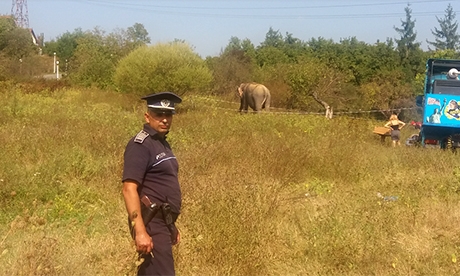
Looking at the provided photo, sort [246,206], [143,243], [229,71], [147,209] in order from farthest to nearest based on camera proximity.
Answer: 1. [229,71]
2. [246,206]
3. [147,209]
4. [143,243]

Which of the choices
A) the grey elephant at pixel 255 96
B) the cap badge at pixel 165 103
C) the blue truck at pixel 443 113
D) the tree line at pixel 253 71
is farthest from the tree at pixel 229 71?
the cap badge at pixel 165 103

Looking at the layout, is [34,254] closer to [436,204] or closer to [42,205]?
[42,205]

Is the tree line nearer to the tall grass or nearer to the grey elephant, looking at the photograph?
the grey elephant

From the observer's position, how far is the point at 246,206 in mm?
5570

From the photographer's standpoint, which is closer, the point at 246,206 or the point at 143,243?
the point at 143,243

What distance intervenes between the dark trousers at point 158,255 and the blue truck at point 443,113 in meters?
11.3

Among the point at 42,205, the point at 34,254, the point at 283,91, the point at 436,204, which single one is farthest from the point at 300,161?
the point at 283,91

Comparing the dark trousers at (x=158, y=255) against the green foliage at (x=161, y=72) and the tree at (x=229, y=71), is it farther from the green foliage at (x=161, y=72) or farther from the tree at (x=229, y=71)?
the tree at (x=229, y=71)

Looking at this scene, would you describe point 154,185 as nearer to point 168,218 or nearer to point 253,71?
point 168,218

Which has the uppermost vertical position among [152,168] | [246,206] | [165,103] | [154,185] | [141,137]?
[165,103]

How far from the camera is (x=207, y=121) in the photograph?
13.9 m

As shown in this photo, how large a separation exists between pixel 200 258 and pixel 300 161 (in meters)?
4.27

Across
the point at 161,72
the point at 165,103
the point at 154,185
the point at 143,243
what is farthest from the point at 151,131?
the point at 161,72

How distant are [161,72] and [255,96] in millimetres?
4173
